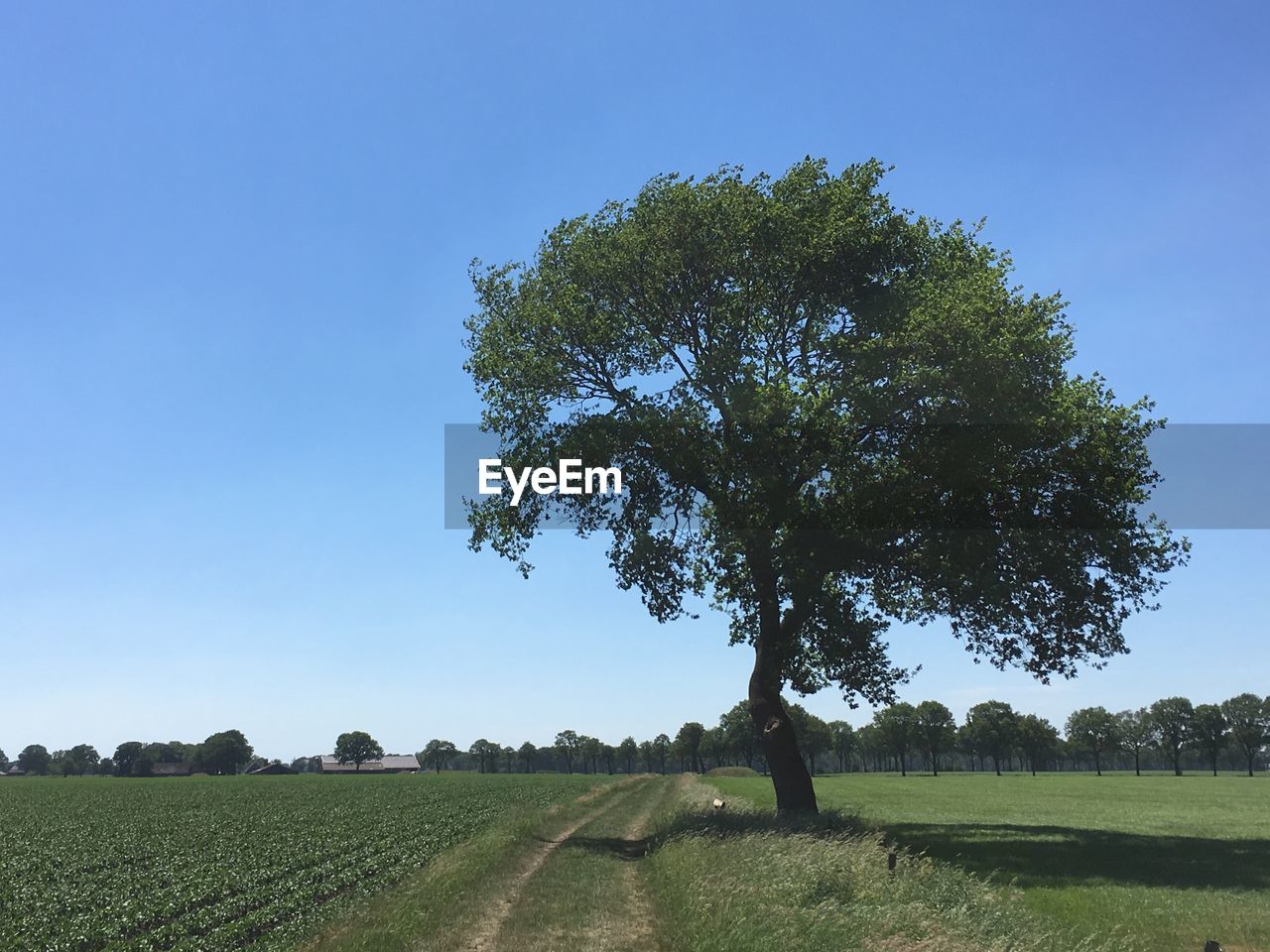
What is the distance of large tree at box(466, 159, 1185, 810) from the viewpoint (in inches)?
1014

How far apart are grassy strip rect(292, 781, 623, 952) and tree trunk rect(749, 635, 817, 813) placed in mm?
9346

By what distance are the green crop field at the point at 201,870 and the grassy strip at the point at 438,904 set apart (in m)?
1.09

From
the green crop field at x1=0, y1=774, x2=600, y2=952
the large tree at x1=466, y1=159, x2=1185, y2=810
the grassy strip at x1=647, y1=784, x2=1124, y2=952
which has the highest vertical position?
the large tree at x1=466, y1=159, x2=1185, y2=810

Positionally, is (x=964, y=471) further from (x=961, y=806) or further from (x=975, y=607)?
(x=961, y=806)

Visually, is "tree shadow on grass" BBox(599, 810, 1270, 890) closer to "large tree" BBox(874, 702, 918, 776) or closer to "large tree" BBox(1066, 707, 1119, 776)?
"large tree" BBox(874, 702, 918, 776)

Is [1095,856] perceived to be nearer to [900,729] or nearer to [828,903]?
[828,903]

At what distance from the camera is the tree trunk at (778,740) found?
29891 millimetres

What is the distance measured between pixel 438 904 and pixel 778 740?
16011 millimetres

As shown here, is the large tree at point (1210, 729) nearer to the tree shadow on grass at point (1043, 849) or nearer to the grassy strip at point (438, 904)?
the tree shadow on grass at point (1043, 849)

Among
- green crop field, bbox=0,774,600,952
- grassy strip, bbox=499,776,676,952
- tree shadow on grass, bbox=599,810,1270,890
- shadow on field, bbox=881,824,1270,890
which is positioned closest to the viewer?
grassy strip, bbox=499,776,676,952

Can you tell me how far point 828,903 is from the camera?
575 inches

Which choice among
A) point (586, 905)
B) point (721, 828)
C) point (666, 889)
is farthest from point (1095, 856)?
point (586, 905)

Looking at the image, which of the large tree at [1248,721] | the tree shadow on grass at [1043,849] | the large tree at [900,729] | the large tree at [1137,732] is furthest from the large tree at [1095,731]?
the tree shadow on grass at [1043,849]

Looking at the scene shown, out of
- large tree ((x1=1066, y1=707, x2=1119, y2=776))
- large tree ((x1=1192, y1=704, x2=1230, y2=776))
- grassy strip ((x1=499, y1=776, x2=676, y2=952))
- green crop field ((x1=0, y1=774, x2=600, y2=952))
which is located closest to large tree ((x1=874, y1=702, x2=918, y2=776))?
large tree ((x1=1066, y1=707, x2=1119, y2=776))
